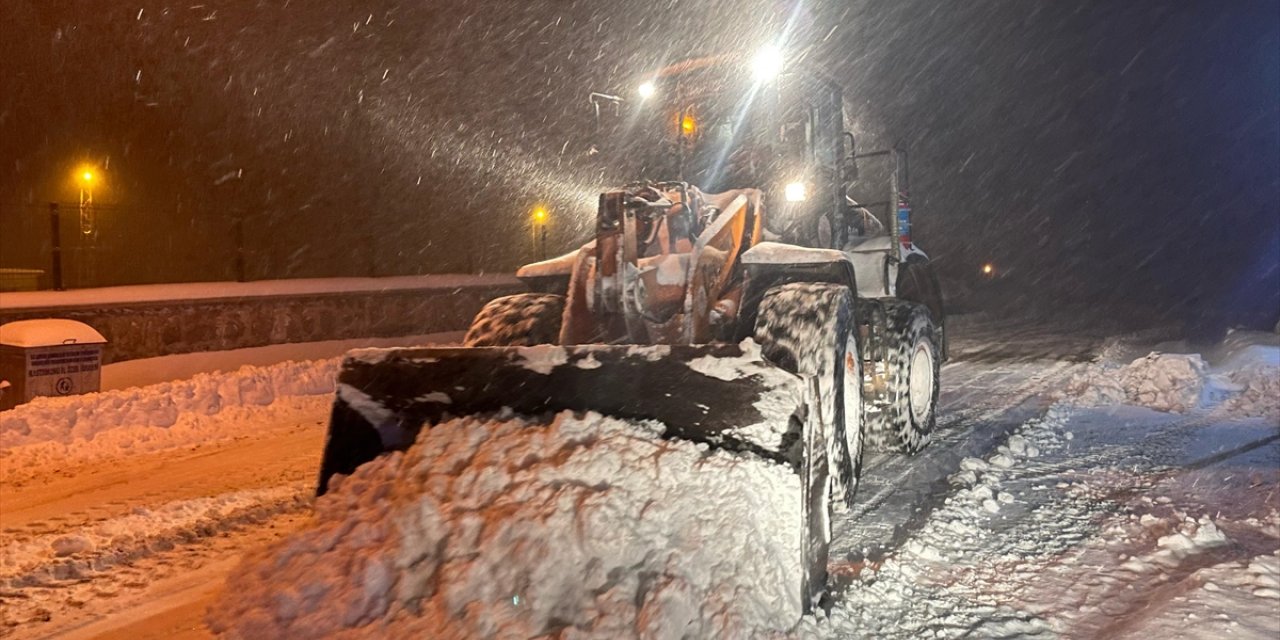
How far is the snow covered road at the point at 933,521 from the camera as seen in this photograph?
3.89 m

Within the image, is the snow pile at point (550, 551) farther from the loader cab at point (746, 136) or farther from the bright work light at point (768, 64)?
the bright work light at point (768, 64)

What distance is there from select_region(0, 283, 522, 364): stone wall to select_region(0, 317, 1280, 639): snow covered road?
145 inches

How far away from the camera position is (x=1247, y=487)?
592 cm

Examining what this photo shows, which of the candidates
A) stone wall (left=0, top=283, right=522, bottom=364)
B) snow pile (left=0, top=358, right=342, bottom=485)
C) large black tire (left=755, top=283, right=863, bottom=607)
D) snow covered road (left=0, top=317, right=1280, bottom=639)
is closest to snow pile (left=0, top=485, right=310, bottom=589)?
snow covered road (left=0, top=317, right=1280, bottom=639)

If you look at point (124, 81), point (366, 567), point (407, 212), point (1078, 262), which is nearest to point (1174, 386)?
point (366, 567)

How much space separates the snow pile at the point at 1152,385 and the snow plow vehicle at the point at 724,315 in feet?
8.84

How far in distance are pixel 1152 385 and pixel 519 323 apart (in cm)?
750

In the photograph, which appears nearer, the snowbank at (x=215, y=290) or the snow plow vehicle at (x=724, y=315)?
the snow plow vehicle at (x=724, y=315)

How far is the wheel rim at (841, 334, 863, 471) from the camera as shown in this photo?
5.69 m

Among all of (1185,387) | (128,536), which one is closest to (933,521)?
(128,536)

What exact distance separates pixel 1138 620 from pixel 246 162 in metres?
21.6

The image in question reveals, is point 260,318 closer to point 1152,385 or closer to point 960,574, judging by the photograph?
point 960,574

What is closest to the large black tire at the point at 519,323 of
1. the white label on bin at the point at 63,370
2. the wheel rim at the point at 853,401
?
the wheel rim at the point at 853,401

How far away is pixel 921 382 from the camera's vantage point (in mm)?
7621
